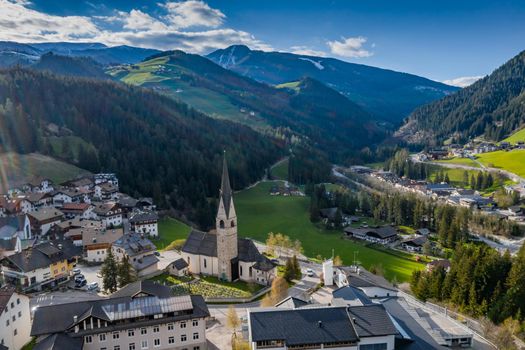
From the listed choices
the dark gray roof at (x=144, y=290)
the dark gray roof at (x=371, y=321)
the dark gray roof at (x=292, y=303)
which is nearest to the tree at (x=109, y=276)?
the dark gray roof at (x=144, y=290)

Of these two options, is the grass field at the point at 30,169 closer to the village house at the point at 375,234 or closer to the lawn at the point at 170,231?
the lawn at the point at 170,231

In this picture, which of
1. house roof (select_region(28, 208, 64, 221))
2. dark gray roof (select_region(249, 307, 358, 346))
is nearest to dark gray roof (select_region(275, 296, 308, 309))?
dark gray roof (select_region(249, 307, 358, 346))

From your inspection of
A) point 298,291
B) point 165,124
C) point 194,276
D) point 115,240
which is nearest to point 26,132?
point 165,124

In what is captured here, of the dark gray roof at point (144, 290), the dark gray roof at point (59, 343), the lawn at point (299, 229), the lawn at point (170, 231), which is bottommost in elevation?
the lawn at point (299, 229)

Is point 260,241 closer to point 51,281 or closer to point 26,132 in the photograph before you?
point 51,281

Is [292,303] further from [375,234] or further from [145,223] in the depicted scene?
[375,234]

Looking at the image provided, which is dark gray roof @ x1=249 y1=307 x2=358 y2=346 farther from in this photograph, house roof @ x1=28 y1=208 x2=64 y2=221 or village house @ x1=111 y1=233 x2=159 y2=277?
house roof @ x1=28 y1=208 x2=64 y2=221
